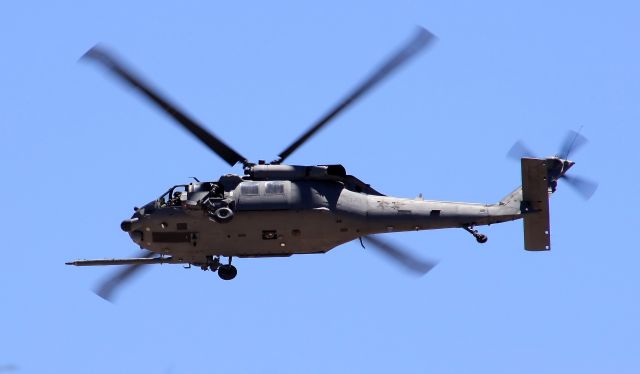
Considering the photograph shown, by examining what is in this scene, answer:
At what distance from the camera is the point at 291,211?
3438cm

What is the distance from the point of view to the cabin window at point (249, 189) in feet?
113

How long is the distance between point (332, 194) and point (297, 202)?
2.96 feet

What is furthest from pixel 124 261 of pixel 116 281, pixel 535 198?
pixel 535 198

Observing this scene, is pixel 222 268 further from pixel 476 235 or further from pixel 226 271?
pixel 476 235

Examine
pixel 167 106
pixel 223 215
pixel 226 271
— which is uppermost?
pixel 167 106

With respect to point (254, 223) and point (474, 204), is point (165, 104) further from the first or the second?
point (474, 204)

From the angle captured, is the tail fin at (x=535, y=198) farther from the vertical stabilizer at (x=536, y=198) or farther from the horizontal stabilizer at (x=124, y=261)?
the horizontal stabilizer at (x=124, y=261)

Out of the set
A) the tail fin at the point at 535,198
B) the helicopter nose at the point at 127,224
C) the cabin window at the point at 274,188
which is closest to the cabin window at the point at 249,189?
the cabin window at the point at 274,188

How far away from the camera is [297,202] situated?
3441 cm

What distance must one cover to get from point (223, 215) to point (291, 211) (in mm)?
1621

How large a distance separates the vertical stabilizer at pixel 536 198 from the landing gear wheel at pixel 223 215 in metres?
7.18

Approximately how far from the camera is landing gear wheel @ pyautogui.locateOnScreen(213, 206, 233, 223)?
34156 millimetres

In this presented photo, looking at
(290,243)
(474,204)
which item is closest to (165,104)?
(290,243)

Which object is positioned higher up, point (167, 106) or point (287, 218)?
point (167, 106)
